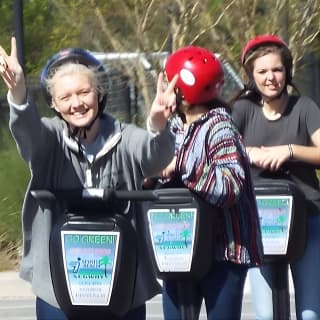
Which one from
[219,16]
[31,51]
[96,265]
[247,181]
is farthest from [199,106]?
[31,51]

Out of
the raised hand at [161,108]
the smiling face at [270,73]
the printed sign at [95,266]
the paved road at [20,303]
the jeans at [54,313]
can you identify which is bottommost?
the paved road at [20,303]

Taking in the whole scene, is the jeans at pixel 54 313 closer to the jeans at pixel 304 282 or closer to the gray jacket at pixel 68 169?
the gray jacket at pixel 68 169

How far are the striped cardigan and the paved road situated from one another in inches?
154

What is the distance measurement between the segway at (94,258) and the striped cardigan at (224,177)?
54cm

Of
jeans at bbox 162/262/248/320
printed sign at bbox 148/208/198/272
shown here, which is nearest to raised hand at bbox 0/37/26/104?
printed sign at bbox 148/208/198/272

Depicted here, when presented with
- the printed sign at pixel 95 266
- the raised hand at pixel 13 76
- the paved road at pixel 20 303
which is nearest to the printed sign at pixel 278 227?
the printed sign at pixel 95 266

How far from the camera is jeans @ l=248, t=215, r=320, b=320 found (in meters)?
5.74

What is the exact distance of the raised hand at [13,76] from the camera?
410cm

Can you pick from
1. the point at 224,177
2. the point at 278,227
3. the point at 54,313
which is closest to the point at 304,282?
the point at 278,227

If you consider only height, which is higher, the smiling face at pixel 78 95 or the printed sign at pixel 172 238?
the smiling face at pixel 78 95

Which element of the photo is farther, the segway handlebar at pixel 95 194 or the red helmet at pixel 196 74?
the red helmet at pixel 196 74

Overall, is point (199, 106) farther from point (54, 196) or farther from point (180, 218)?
point (54, 196)

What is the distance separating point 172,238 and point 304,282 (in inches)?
47.7

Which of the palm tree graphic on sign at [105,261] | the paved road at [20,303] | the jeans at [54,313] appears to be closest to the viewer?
the palm tree graphic on sign at [105,261]
